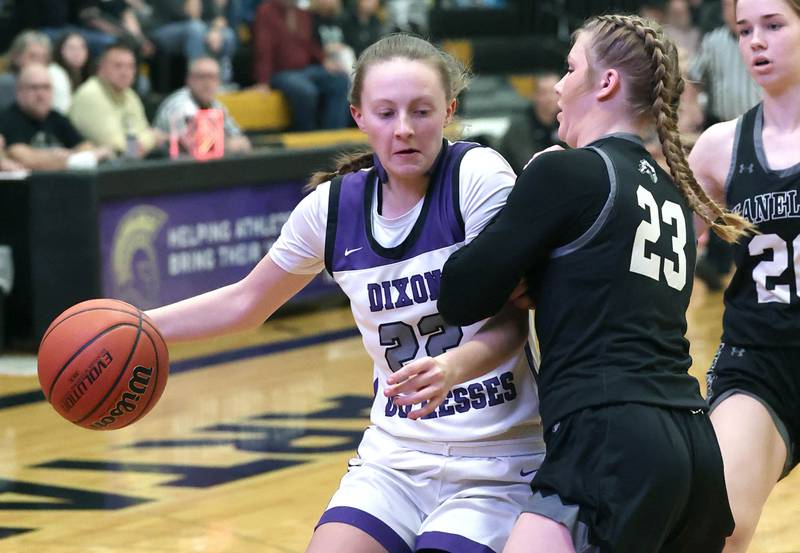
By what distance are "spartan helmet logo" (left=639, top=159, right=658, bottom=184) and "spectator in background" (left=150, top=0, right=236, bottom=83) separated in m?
10.4

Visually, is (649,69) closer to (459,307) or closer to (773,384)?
(459,307)

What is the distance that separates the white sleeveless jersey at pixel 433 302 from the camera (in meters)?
3.12

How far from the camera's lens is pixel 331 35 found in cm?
1397

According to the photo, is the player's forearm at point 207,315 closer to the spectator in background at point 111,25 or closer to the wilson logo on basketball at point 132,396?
the wilson logo on basketball at point 132,396

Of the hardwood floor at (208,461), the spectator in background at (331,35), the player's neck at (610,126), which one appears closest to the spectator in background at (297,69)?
the spectator in background at (331,35)

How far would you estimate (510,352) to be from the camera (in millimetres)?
3027

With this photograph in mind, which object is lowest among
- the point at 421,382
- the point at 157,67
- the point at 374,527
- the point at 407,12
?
the point at 374,527

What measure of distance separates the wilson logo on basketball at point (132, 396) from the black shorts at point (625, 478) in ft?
3.39

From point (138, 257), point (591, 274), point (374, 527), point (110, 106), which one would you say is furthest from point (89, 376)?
point (110, 106)

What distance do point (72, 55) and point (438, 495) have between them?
8.41 m

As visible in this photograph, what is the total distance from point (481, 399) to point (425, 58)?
0.78m

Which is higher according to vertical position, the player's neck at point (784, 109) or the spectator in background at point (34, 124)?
the player's neck at point (784, 109)

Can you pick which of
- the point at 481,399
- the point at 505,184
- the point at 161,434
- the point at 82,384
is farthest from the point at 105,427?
the point at 161,434

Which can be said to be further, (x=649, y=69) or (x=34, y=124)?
(x=34, y=124)
